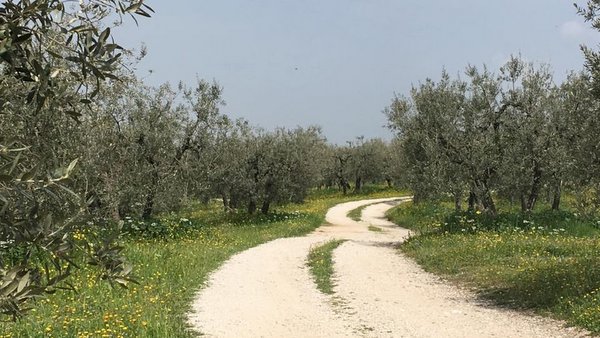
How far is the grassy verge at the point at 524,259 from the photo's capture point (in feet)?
34.7

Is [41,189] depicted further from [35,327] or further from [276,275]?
[276,275]

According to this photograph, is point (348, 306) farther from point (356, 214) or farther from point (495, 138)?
point (356, 214)

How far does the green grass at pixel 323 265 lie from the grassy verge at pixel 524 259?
3.01 metres

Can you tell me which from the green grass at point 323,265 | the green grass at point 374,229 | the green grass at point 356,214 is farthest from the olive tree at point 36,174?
the green grass at point 356,214

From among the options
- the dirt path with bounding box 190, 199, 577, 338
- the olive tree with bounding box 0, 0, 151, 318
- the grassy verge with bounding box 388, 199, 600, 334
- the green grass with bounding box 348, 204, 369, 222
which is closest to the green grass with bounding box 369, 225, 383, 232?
the green grass with bounding box 348, 204, 369, 222

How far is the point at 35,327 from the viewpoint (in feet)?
26.5

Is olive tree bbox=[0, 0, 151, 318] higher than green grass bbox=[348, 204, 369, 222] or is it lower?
higher

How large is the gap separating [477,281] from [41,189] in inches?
517

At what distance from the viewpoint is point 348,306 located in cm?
1119

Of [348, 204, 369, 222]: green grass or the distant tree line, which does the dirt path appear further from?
[348, 204, 369, 222]: green grass

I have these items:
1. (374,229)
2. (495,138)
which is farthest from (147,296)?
(374,229)

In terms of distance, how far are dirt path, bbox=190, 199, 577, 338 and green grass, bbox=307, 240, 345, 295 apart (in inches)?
9.1

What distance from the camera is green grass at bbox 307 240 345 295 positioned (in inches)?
534

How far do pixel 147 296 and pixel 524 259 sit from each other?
10.5 meters
